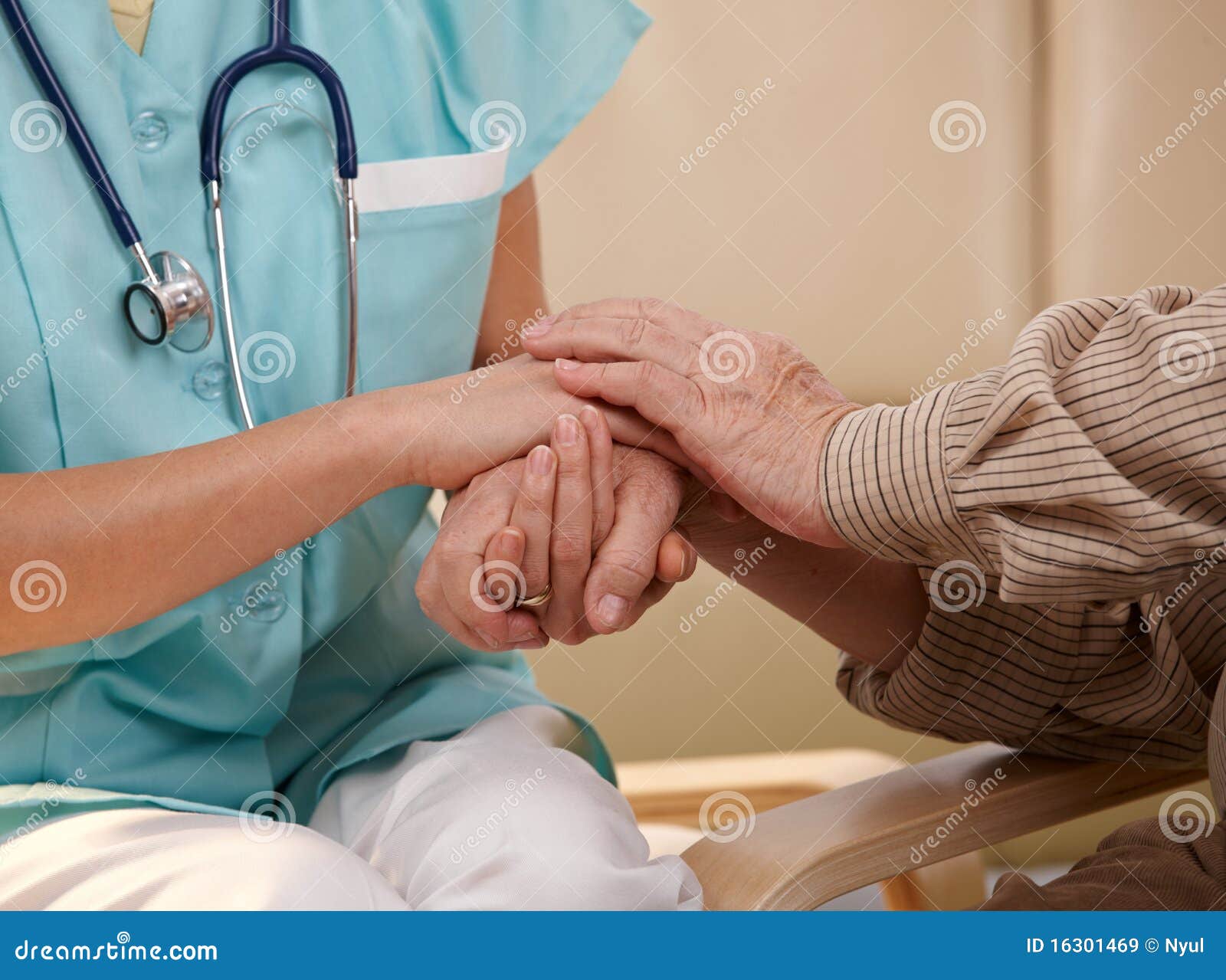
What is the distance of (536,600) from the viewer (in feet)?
2.70

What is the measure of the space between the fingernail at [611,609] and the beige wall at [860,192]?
2.33ft

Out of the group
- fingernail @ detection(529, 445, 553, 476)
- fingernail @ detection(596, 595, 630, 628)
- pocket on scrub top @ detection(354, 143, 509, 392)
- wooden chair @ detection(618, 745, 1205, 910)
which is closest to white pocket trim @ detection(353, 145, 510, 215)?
pocket on scrub top @ detection(354, 143, 509, 392)

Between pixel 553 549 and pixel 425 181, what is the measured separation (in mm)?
319

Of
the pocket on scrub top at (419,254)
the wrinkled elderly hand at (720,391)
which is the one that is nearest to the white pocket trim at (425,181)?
the pocket on scrub top at (419,254)

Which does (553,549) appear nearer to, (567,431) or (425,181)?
(567,431)

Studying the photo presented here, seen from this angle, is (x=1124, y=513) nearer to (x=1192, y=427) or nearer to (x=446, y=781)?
(x=1192, y=427)

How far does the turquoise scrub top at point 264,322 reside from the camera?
0.72 meters

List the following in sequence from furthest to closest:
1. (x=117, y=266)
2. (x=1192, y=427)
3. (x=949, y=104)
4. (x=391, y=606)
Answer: (x=949, y=104) < (x=391, y=606) < (x=117, y=266) < (x=1192, y=427)

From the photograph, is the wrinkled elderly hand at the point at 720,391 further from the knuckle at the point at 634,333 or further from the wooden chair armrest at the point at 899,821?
the wooden chair armrest at the point at 899,821

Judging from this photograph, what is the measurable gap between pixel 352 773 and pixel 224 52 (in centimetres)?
55

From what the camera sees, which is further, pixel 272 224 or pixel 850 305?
pixel 850 305
